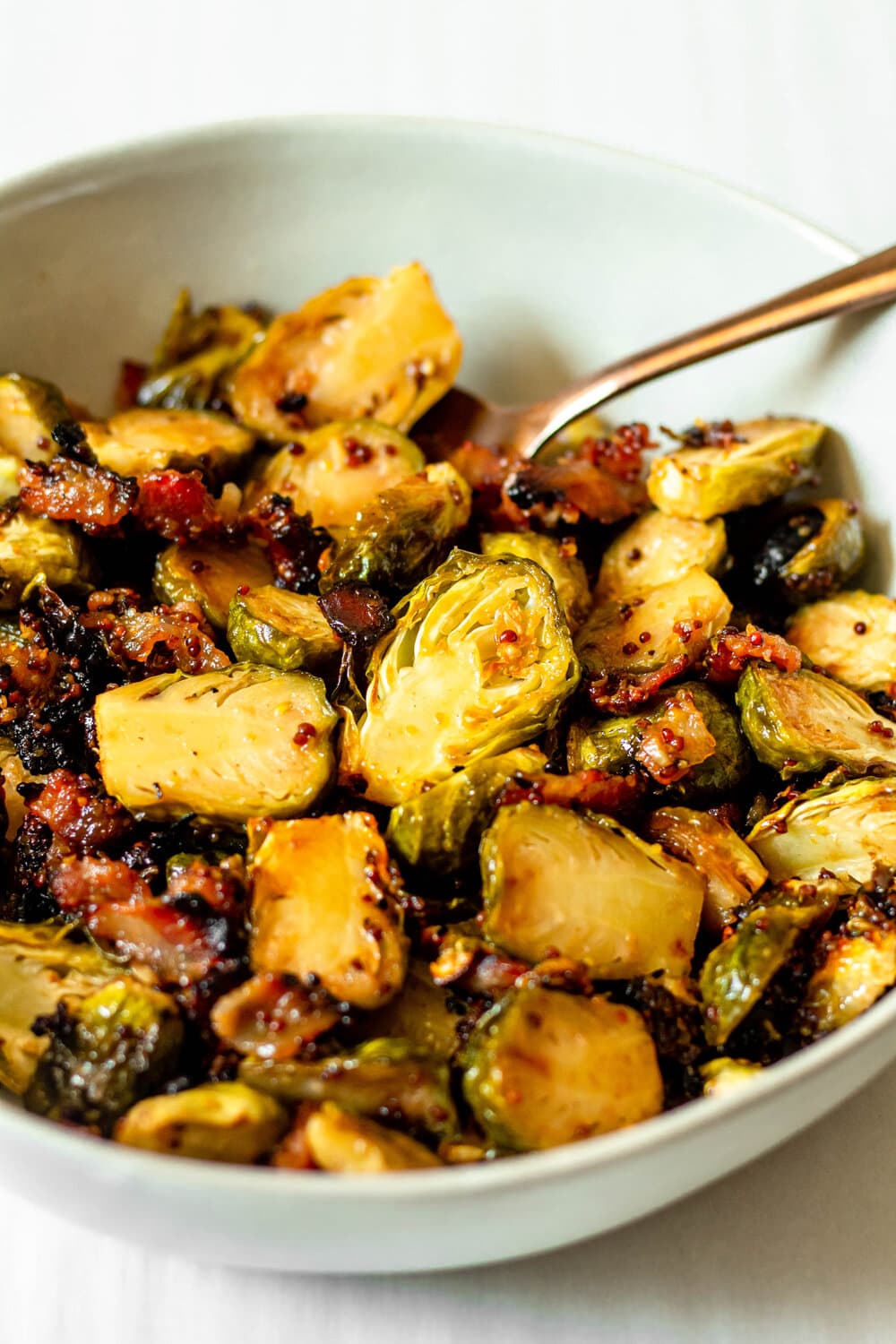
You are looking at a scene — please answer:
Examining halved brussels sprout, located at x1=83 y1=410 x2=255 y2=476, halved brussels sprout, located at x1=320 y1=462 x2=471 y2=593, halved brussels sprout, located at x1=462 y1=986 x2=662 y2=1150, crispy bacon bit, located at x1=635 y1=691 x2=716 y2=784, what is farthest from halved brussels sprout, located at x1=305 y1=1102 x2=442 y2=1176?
halved brussels sprout, located at x1=83 y1=410 x2=255 y2=476

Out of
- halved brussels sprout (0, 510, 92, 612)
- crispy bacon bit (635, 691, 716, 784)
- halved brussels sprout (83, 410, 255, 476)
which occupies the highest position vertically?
halved brussels sprout (83, 410, 255, 476)

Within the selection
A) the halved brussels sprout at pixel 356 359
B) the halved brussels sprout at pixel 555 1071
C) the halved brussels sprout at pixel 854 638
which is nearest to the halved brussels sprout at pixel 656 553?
the halved brussels sprout at pixel 854 638

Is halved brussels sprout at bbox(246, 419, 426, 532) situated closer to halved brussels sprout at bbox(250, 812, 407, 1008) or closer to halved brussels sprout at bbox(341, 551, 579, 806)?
halved brussels sprout at bbox(341, 551, 579, 806)

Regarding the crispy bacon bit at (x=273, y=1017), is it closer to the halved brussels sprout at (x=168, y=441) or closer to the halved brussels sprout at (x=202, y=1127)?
the halved brussels sprout at (x=202, y=1127)

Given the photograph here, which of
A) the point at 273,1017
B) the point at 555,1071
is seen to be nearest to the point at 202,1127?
the point at 273,1017

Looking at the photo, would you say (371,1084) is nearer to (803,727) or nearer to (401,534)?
(803,727)

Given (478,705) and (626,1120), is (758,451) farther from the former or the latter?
(626,1120)
